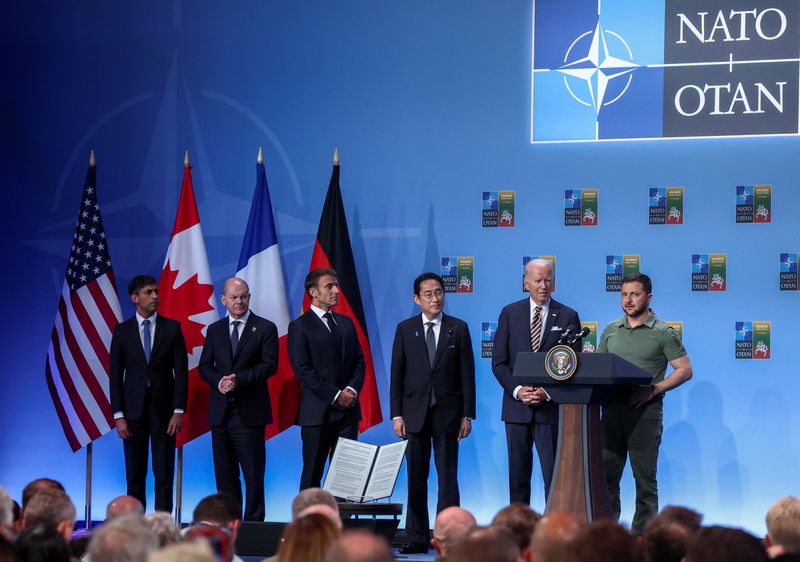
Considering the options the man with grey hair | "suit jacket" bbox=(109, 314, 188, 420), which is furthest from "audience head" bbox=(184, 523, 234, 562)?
"suit jacket" bbox=(109, 314, 188, 420)

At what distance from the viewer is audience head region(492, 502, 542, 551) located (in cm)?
351

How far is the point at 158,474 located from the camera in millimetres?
7461

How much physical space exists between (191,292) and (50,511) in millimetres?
4326

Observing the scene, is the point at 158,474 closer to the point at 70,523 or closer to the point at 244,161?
the point at 244,161

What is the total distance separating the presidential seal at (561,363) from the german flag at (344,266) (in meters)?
2.36

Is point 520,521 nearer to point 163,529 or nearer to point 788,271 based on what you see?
point 163,529

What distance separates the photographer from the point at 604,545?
251cm

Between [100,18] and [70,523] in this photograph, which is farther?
[100,18]

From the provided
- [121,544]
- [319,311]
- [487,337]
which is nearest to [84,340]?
[319,311]

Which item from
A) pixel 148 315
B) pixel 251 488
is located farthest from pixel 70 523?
pixel 148 315

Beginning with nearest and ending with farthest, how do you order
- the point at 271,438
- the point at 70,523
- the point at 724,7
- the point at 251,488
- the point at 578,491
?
1. the point at 70,523
2. the point at 578,491
3. the point at 251,488
4. the point at 724,7
5. the point at 271,438

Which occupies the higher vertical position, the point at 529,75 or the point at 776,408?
the point at 529,75

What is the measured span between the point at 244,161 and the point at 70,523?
5015 millimetres

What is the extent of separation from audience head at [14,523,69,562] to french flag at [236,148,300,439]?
462cm
